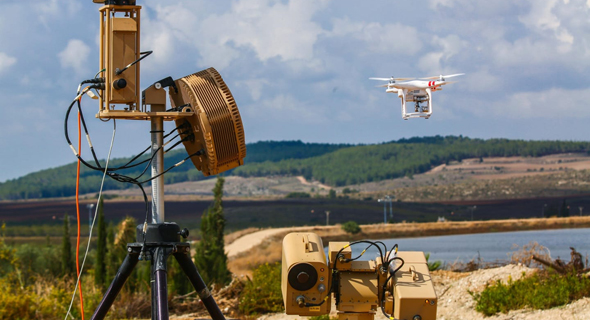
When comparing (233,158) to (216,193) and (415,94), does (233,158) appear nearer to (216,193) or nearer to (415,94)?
(415,94)

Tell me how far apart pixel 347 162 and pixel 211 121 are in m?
163

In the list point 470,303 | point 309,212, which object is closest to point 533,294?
point 470,303

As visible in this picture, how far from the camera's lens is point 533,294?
375 inches

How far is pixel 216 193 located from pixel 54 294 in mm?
9605

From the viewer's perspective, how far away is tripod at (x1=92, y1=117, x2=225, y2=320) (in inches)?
193

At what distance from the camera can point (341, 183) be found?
152 metres

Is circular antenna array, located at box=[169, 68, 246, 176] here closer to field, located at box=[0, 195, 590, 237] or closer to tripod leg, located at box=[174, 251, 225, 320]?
tripod leg, located at box=[174, 251, 225, 320]

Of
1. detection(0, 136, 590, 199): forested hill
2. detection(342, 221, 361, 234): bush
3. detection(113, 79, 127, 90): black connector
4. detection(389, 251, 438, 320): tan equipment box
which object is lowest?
detection(342, 221, 361, 234): bush

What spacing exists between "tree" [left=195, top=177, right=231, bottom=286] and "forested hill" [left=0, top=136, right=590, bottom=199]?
110 meters

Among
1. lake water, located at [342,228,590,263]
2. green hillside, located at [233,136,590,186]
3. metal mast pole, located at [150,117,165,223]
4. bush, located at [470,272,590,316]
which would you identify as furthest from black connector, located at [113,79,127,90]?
green hillside, located at [233,136,590,186]

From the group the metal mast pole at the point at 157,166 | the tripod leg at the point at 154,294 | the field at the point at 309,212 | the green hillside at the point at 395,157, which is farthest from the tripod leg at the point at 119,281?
the green hillside at the point at 395,157

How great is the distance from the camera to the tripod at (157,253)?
16.1 feet

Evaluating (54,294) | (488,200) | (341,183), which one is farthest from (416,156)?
(54,294)

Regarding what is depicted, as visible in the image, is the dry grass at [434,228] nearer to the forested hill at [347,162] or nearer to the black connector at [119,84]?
the black connector at [119,84]
